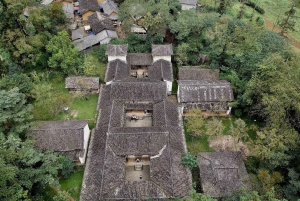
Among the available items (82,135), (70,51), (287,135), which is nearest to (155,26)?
(70,51)

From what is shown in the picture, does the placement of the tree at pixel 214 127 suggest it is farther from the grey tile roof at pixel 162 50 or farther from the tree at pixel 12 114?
the tree at pixel 12 114

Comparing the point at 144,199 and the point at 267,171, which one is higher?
the point at 267,171

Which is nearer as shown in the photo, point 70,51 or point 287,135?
point 287,135

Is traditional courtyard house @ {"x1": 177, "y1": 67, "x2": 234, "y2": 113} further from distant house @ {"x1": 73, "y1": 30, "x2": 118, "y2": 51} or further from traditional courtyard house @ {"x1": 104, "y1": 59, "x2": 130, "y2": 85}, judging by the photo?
distant house @ {"x1": 73, "y1": 30, "x2": 118, "y2": 51}

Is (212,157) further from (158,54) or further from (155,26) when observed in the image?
(155,26)

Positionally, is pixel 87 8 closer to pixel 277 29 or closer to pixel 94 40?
pixel 94 40

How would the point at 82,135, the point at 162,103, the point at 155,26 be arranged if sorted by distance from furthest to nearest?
the point at 155,26 → the point at 162,103 → the point at 82,135
